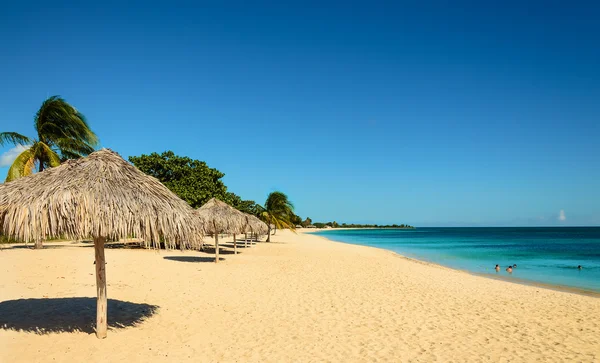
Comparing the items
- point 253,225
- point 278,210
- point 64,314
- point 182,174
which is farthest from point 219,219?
point 278,210

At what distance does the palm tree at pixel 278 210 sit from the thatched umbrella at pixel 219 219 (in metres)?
16.2

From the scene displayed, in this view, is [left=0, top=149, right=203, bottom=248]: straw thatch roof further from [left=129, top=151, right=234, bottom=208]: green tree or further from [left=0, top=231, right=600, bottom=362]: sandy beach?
[left=129, top=151, right=234, bottom=208]: green tree

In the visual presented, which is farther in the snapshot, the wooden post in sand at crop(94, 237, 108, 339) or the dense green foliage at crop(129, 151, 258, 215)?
the dense green foliage at crop(129, 151, 258, 215)

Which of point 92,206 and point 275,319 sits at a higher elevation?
point 92,206

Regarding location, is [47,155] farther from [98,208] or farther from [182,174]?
[98,208]

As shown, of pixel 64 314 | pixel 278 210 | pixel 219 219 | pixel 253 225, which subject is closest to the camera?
pixel 64 314

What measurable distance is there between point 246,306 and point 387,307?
129 inches

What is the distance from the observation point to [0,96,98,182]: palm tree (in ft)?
50.3

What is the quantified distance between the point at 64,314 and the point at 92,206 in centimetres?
289

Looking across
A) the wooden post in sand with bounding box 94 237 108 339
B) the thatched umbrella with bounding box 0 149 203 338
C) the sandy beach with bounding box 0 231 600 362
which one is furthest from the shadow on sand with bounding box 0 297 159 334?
the thatched umbrella with bounding box 0 149 203 338

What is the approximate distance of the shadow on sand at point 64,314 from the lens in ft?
19.2

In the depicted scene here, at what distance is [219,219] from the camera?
15.7 metres

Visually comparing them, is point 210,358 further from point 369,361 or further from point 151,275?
point 151,275

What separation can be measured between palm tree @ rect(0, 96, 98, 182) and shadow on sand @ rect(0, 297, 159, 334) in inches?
404
